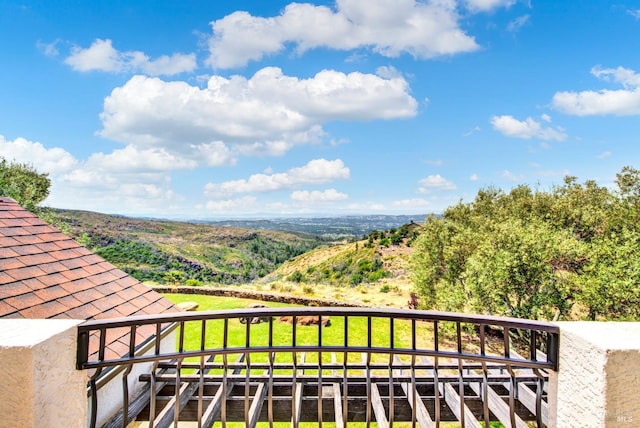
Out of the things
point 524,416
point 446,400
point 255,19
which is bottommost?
point 524,416

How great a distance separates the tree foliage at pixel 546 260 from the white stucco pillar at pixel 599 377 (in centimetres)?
854

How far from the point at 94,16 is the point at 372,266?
24.2m

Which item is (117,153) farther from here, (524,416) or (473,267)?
(524,416)

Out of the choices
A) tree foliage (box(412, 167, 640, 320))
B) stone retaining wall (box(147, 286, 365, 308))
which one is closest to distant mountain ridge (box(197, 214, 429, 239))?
stone retaining wall (box(147, 286, 365, 308))

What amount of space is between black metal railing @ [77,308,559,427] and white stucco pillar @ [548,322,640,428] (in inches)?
3.9

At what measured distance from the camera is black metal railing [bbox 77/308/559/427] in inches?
78.4

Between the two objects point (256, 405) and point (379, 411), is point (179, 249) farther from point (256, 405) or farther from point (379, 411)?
point (379, 411)

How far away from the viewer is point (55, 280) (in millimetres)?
5484

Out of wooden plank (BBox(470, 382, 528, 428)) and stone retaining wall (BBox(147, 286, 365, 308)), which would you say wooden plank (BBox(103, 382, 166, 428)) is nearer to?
wooden plank (BBox(470, 382, 528, 428))

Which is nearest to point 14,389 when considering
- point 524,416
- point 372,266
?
point 524,416

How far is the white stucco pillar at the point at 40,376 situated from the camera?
1654 millimetres

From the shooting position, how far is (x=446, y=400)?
3.49m

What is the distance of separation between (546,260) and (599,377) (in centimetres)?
934

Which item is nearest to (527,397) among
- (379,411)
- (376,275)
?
(379,411)
